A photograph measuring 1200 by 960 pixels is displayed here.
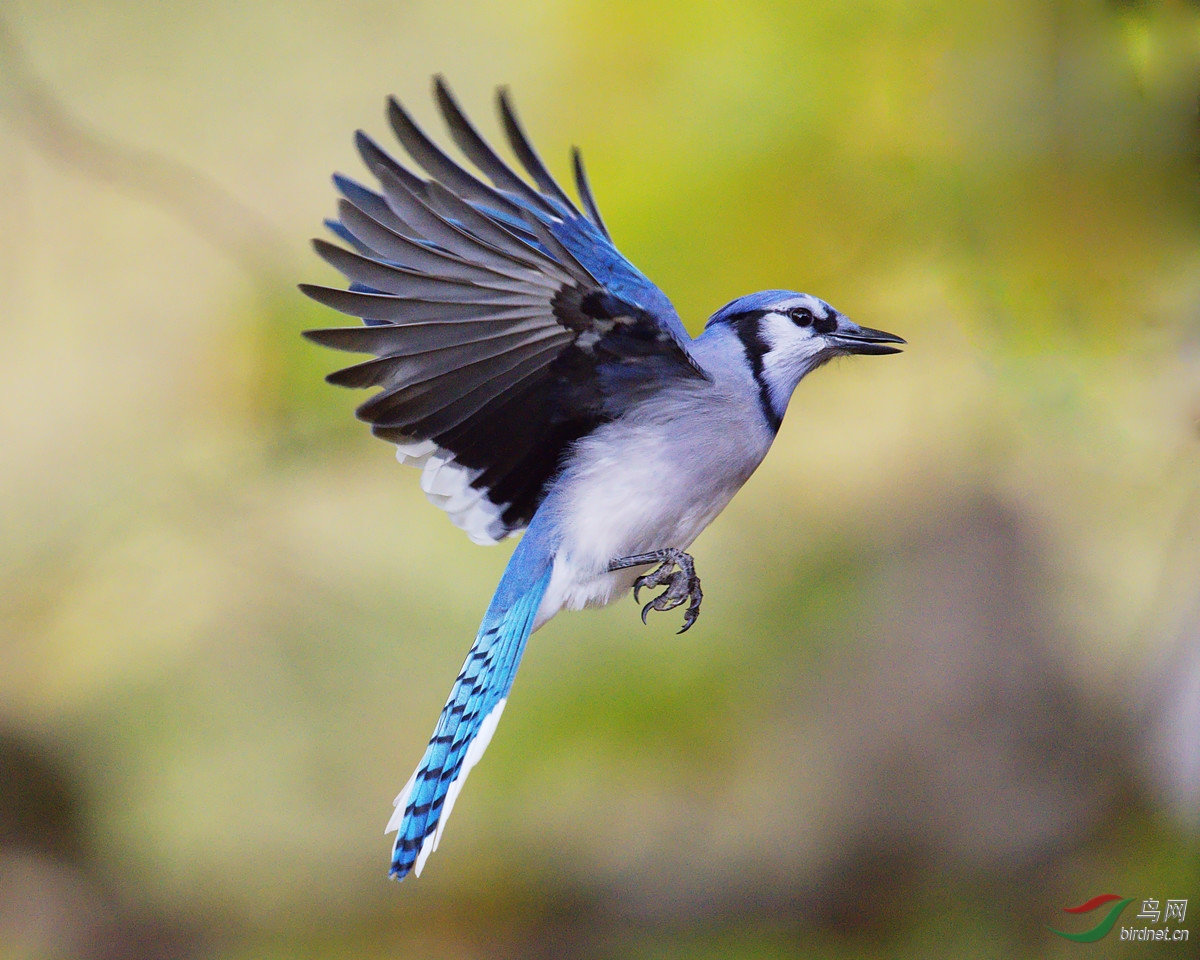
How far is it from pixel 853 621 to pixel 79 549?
126cm

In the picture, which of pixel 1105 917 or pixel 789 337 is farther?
pixel 1105 917

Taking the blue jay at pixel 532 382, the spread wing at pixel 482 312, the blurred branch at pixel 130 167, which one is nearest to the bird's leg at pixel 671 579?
the blue jay at pixel 532 382

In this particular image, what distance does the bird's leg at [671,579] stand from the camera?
706mm

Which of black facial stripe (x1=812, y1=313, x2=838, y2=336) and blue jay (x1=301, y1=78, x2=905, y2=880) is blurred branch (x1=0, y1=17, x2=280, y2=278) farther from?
black facial stripe (x1=812, y1=313, x2=838, y2=336)

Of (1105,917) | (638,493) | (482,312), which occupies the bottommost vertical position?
(1105,917)

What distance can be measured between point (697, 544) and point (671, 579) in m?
0.95

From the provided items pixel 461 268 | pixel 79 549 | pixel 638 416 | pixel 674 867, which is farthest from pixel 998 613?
pixel 79 549

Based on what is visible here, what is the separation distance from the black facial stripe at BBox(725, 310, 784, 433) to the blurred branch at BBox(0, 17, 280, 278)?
109cm

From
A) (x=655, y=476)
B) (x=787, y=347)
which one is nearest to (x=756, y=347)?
(x=787, y=347)

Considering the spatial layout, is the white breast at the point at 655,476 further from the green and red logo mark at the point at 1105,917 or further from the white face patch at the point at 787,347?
the green and red logo mark at the point at 1105,917

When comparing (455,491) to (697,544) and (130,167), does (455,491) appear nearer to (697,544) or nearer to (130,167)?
(697,544)

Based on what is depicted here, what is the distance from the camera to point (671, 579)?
0.72 m

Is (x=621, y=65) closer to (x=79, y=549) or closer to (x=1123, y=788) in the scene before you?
(x=79, y=549)

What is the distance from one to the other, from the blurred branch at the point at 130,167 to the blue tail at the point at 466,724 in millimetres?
1076
